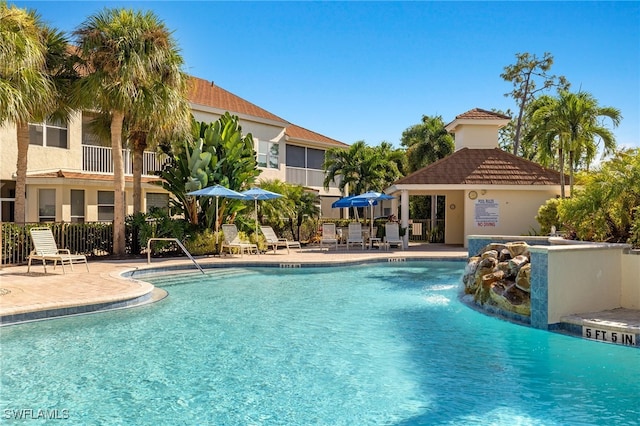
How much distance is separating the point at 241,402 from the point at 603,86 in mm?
25413

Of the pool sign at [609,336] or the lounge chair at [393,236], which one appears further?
the lounge chair at [393,236]

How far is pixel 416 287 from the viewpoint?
12562 mm

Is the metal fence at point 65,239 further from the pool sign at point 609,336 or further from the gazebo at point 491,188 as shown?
the pool sign at point 609,336

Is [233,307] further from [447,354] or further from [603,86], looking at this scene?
[603,86]

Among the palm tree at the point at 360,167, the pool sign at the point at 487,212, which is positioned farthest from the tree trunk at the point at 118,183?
the pool sign at the point at 487,212

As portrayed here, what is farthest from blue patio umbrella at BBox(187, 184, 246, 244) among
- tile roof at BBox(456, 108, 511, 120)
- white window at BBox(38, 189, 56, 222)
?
tile roof at BBox(456, 108, 511, 120)

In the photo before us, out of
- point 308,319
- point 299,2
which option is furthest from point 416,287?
point 299,2

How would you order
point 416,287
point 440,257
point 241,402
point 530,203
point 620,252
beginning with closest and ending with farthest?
point 241,402 → point 620,252 → point 416,287 → point 440,257 → point 530,203

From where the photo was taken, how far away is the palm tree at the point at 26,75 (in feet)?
32.4

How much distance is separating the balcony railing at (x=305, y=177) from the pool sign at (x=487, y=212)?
41.1 feet

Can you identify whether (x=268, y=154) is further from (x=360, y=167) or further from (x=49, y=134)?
(x=49, y=134)

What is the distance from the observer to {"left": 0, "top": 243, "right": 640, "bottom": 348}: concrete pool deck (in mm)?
7836

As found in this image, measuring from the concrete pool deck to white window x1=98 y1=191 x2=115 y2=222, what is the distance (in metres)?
6.12

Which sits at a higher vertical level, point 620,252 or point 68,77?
point 68,77
